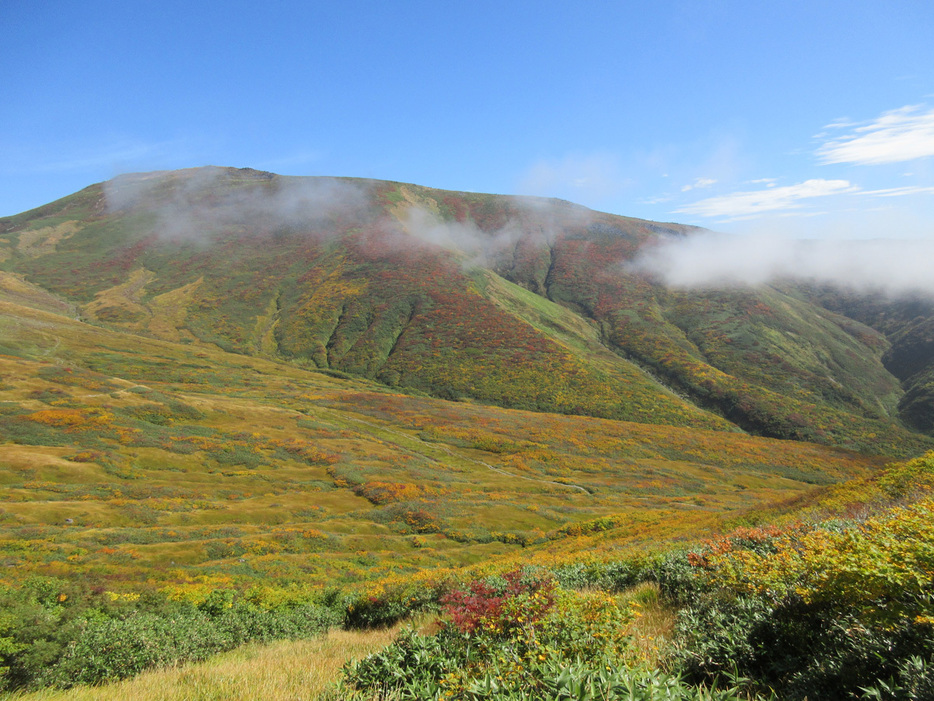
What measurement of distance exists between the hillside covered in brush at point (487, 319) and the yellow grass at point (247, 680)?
87605mm

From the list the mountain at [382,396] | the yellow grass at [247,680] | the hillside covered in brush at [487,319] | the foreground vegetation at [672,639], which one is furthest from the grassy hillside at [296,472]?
the yellow grass at [247,680]

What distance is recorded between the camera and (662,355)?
130 meters

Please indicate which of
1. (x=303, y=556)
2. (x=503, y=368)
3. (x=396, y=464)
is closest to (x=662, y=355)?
(x=503, y=368)

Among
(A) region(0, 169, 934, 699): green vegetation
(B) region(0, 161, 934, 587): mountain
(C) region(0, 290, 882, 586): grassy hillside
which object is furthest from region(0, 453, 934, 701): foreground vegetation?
(C) region(0, 290, 882, 586): grassy hillside

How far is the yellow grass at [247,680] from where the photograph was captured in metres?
5.86

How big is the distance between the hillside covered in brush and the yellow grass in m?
87.6

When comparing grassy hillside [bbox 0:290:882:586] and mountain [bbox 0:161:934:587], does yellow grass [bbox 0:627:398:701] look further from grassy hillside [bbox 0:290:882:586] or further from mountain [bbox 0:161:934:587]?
grassy hillside [bbox 0:290:882:586]

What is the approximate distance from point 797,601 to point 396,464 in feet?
167

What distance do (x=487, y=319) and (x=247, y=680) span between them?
12718cm

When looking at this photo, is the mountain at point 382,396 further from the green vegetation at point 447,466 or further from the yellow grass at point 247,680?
the yellow grass at point 247,680

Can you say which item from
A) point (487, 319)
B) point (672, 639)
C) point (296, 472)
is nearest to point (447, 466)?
point (296, 472)

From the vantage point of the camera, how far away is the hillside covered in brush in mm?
107250

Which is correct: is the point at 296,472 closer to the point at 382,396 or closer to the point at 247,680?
the point at 382,396

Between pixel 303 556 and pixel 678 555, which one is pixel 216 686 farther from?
pixel 303 556
